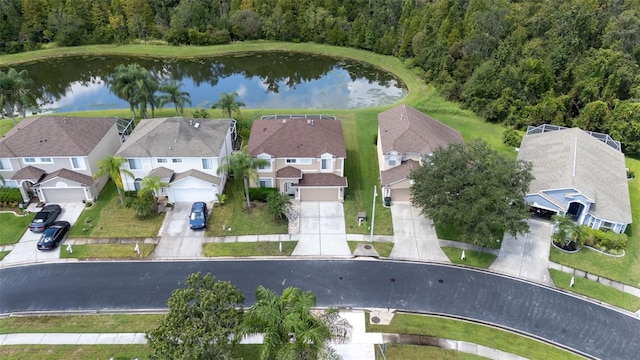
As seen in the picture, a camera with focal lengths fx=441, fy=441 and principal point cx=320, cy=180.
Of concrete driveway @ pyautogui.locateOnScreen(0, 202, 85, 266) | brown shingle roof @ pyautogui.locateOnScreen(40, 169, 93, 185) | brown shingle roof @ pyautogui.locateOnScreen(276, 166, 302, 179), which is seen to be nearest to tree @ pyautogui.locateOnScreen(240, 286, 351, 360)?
brown shingle roof @ pyautogui.locateOnScreen(276, 166, 302, 179)

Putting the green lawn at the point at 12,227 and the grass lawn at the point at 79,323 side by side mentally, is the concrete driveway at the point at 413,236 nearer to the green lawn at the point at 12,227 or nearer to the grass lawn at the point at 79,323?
the grass lawn at the point at 79,323

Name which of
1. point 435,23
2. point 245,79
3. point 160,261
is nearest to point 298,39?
point 245,79

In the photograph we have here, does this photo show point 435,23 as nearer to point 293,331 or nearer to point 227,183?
point 227,183

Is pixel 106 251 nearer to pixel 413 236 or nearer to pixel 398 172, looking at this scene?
pixel 413 236

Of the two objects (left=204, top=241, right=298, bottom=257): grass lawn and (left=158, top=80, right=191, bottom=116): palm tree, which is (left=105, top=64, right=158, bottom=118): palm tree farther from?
(left=204, top=241, right=298, bottom=257): grass lawn

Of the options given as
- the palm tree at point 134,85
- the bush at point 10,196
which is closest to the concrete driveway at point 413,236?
the palm tree at point 134,85

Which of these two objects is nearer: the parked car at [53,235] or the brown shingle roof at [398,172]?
the parked car at [53,235]

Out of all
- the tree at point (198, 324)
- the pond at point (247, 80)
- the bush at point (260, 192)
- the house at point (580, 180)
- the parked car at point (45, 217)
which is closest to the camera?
the tree at point (198, 324)

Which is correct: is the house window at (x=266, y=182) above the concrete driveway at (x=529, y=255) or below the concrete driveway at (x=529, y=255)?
above
